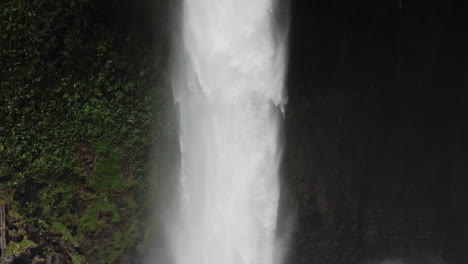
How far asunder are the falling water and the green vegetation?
2.49ft

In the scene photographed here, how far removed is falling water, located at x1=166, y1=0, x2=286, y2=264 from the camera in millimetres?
8594

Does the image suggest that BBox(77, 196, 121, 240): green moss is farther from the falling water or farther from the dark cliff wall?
the dark cliff wall

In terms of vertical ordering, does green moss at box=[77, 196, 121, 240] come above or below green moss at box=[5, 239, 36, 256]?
above

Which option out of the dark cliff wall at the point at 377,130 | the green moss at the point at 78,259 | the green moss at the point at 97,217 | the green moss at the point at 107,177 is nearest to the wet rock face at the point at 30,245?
the green moss at the point at 78,259

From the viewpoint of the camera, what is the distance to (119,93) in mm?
8570

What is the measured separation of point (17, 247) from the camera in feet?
24.8

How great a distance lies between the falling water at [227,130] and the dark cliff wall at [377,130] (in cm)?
88

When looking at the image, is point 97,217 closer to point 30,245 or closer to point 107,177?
point 107,177

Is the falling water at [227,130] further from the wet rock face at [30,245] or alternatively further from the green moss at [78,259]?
the wet rock face at [30,245]

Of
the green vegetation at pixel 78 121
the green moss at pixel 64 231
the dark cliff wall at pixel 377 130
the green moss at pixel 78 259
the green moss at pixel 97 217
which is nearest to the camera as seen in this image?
the green vegetation at pixel 78 121

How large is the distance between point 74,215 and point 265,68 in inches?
196

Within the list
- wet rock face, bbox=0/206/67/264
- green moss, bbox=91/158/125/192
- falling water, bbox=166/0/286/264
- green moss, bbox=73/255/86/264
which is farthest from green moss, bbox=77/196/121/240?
falling water, bbox=166/0/286/264

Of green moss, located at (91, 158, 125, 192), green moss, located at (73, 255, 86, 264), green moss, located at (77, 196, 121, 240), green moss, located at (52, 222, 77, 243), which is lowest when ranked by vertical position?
green moss, located at (73, 255, 86, 264)

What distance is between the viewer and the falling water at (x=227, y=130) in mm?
8594
